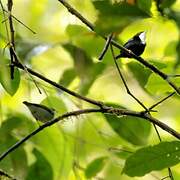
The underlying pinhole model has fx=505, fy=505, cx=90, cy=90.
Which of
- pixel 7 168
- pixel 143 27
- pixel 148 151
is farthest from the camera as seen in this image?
pixel 143 27

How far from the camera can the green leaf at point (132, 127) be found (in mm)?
824

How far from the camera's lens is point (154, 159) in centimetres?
Answer: 62

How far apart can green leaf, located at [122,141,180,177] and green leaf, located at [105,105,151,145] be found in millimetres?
195

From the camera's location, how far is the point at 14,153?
0.84m

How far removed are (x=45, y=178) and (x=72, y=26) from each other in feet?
0.81

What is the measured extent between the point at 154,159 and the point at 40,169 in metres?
0.25

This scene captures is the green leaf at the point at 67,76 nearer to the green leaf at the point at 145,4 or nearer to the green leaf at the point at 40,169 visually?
the green leaf at the point at 40,169

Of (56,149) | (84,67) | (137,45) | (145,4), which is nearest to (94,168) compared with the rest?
(56,149)

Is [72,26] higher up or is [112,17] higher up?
[72,26]

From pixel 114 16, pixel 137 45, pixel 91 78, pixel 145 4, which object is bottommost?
pixel 114 16

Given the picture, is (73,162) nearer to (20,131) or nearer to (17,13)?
(20,131)

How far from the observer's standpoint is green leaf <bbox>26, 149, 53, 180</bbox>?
0.81m

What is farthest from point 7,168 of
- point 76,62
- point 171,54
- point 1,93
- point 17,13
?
point 17,13

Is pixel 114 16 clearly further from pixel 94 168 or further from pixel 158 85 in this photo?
pixel 94 168
